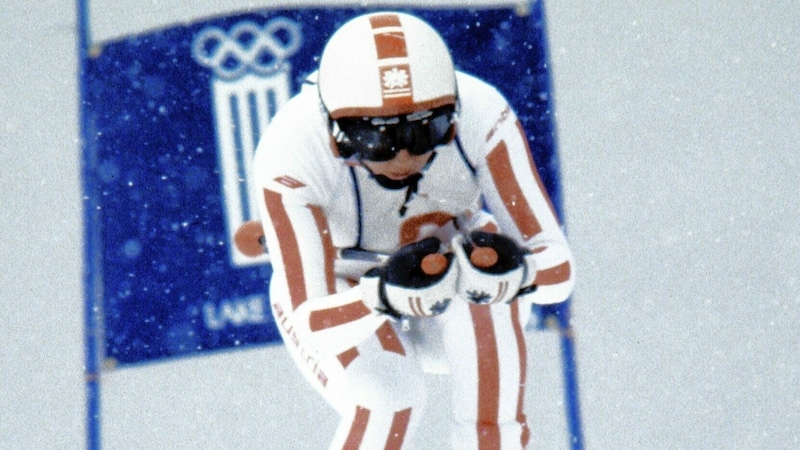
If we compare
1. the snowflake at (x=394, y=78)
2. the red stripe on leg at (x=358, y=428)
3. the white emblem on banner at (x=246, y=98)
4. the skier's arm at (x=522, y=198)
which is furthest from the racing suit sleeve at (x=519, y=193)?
the white emblem on banner at (x=246, y=98)

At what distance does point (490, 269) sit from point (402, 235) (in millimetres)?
375

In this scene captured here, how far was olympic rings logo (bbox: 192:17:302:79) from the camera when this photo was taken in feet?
10.7

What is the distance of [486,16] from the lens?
10.7 ft

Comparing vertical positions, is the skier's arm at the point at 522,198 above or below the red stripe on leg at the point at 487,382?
above

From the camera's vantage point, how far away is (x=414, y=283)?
1.94m

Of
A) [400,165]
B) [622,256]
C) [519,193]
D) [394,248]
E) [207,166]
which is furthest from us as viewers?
[207,166]

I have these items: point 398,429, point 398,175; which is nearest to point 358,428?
point 398,429

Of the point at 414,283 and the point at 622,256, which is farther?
the point at 622,256

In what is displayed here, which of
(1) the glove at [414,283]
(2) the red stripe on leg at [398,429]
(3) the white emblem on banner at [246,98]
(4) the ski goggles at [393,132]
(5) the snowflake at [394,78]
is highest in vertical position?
(3) the white emblem on banner at [246,98]

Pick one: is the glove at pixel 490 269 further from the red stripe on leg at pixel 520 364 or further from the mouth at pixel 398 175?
the red stripe on leg at pixel 520 364

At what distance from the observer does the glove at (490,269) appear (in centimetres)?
194

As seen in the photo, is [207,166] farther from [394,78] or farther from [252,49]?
[394,78]

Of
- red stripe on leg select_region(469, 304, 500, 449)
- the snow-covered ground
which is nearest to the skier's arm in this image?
red stripe on leg select_region(469, 304, 500, 449)

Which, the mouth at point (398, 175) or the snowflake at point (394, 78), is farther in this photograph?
the mouth at point (398, 175)
